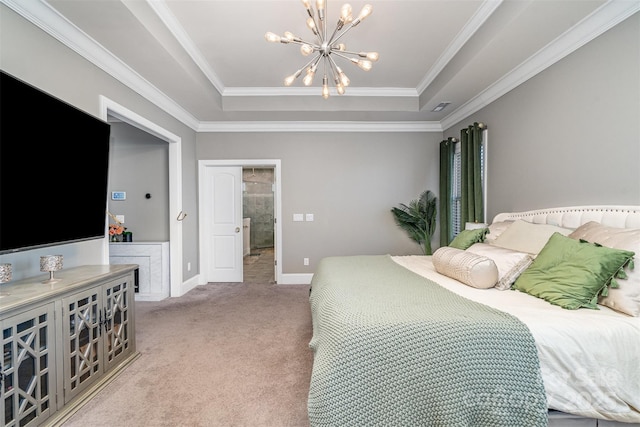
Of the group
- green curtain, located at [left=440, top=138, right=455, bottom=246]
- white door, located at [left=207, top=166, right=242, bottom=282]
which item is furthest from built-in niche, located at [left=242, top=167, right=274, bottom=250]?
green curtain, located at [left=440, top=138, right=455, bottom=246]

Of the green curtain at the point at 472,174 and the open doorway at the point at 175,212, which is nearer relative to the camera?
the green curtain at the point at 472,174

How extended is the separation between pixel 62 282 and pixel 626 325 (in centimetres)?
298

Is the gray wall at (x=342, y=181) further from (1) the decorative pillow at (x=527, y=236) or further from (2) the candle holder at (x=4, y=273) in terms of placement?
(2) the candle holder at (x=4, y=273)

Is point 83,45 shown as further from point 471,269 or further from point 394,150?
point 394,150

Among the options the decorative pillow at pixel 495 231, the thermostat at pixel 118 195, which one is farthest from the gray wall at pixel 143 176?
the decorative pillow at pixel 495 231

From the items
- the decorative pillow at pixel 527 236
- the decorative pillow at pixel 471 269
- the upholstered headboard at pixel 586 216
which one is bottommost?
the decorative pillow at pixel 471 269

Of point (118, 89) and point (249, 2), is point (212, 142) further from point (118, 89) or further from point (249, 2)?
point (249, 2)

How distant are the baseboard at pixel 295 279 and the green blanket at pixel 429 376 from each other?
11.2ft

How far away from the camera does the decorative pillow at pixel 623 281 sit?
1478 millimetres

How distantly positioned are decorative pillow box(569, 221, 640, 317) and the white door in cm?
427

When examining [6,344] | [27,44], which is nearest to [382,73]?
[27,44]

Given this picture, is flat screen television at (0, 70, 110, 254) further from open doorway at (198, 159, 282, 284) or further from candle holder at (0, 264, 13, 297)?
open doorway at (198, 159, 282, 284)

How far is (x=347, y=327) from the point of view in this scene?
133cm

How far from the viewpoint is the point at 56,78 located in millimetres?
2066
